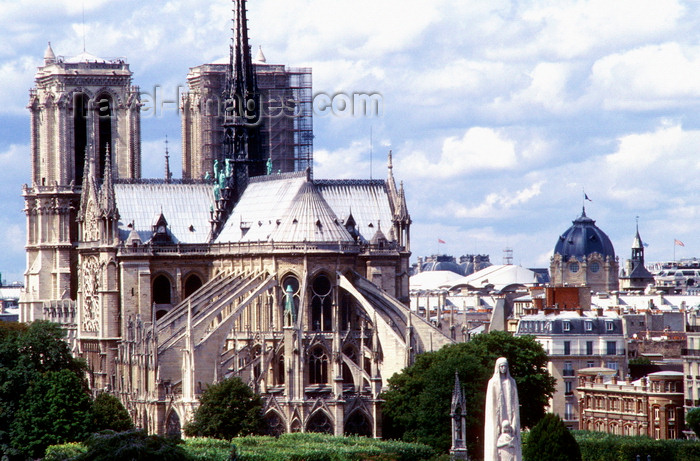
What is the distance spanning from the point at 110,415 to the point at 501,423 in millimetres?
61390

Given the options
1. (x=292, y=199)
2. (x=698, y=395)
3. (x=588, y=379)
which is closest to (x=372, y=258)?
(x=292, y=199)

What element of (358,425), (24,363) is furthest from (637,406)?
(24,363)

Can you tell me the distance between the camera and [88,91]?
17312cm

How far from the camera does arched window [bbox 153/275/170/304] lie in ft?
483

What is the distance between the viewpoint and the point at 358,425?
12475cm

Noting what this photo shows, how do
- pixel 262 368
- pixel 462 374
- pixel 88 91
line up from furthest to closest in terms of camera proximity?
pixel 88 91 < pixel 262 368 < pixel 462 374

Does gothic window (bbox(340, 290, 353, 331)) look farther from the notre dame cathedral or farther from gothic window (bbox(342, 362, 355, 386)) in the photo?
gothic window (bbox(342, 362, 355, 386))

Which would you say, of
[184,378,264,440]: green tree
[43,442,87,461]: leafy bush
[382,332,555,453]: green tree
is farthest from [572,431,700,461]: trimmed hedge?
[43,442,87,461]: leafy bush

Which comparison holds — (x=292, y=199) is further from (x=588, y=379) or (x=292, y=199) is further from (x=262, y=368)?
(x=588, y=379)

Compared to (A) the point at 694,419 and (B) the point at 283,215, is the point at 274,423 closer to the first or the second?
(B) the point at 283,215

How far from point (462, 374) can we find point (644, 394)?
1985 cm

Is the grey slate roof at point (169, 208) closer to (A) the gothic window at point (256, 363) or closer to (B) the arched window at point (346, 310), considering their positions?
(B) the arched window at point (346, 310)

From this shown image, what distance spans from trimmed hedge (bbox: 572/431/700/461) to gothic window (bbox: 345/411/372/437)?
18229 millimetres

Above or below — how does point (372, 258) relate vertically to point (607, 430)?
above
